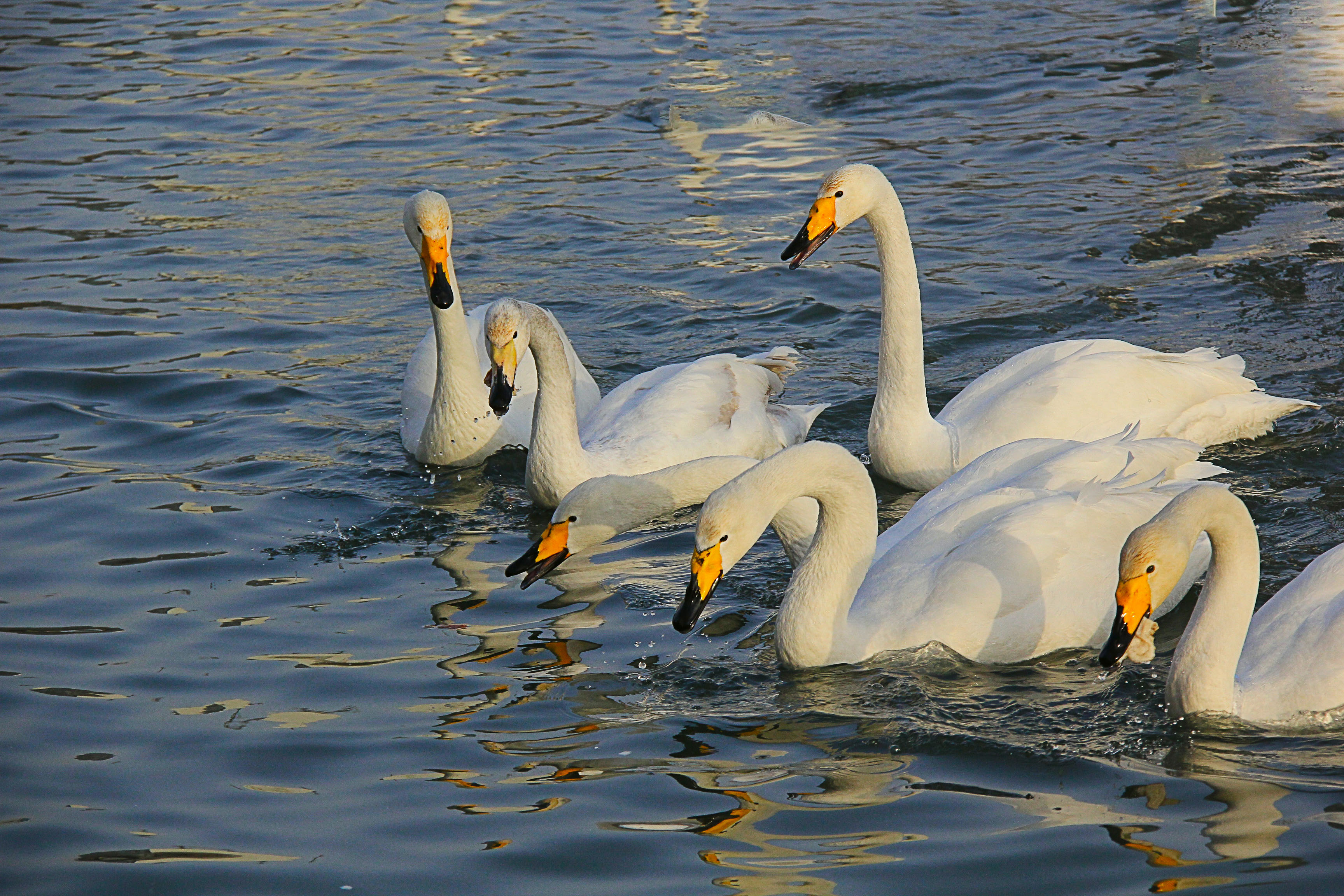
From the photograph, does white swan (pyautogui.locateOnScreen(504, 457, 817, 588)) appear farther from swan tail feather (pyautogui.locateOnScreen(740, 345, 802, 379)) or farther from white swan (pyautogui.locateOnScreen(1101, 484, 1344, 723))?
white swan (pyautogui.locateOnScreen(1101, 484, 1344, 723))

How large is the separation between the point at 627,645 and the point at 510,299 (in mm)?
2102

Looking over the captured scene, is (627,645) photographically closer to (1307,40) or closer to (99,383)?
(99,383)

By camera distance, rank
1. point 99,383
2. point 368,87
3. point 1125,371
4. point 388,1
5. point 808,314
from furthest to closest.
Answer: point 388,1 → point 368,87 → point 808,314 → point 99,383 → point 1125,371

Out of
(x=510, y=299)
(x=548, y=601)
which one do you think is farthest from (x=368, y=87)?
(x=548, y=601)

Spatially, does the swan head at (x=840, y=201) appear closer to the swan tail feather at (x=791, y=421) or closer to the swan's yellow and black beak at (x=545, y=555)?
the swan tail feather at (x=791, y=421)

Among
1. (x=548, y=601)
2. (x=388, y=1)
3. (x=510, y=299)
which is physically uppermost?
(x=388, y=1)

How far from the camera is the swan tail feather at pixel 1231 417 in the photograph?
7.38m

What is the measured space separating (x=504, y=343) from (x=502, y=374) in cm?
17

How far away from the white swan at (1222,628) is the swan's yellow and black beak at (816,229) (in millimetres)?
2598

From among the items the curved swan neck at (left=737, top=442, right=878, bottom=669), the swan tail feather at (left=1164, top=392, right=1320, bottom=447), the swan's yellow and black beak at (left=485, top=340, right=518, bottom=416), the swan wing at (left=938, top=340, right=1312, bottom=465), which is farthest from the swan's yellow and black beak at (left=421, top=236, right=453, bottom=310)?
the swan tail feather at (left=1164, top=392, right=1320, bottom=447)

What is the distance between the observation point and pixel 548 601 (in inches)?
260

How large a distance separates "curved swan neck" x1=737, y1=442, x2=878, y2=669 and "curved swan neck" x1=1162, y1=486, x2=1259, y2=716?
1162 millimetres

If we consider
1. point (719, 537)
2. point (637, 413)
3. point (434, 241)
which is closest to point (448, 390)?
point (434, 241)

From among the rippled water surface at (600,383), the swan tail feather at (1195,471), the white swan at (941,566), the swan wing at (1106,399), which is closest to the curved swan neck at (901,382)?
the swan wing at (1106,399)
